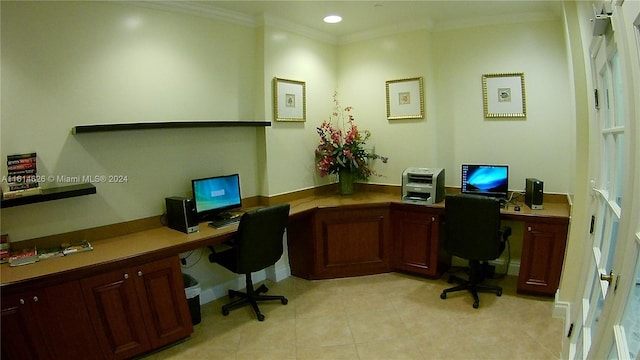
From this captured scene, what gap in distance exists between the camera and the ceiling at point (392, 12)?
9.52 ft

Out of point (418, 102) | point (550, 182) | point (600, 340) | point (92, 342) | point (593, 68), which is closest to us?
point (600, 340)

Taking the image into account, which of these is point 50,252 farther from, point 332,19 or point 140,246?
point 332,19

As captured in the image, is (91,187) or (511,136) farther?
(511,136)

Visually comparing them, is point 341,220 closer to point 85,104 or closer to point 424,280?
point 424,280

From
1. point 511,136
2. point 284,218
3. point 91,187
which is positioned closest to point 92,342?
point 91,187

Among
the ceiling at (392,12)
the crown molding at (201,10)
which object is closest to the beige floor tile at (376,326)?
the ceiling at (392,12)

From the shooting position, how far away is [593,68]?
1.80 meters

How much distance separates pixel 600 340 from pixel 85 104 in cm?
305

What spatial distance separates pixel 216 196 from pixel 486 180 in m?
2.50

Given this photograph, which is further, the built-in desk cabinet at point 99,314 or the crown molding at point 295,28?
the crown molding at point 295,28

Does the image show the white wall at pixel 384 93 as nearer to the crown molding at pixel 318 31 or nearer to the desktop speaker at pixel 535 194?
the crown molding at pixel 318 31

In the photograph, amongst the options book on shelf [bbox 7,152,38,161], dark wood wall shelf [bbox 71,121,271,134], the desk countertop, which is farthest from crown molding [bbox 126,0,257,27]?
the desk countertop

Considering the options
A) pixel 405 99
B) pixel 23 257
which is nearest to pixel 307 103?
→ pixel 405 99

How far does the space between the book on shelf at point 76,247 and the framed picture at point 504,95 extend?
3.54m
